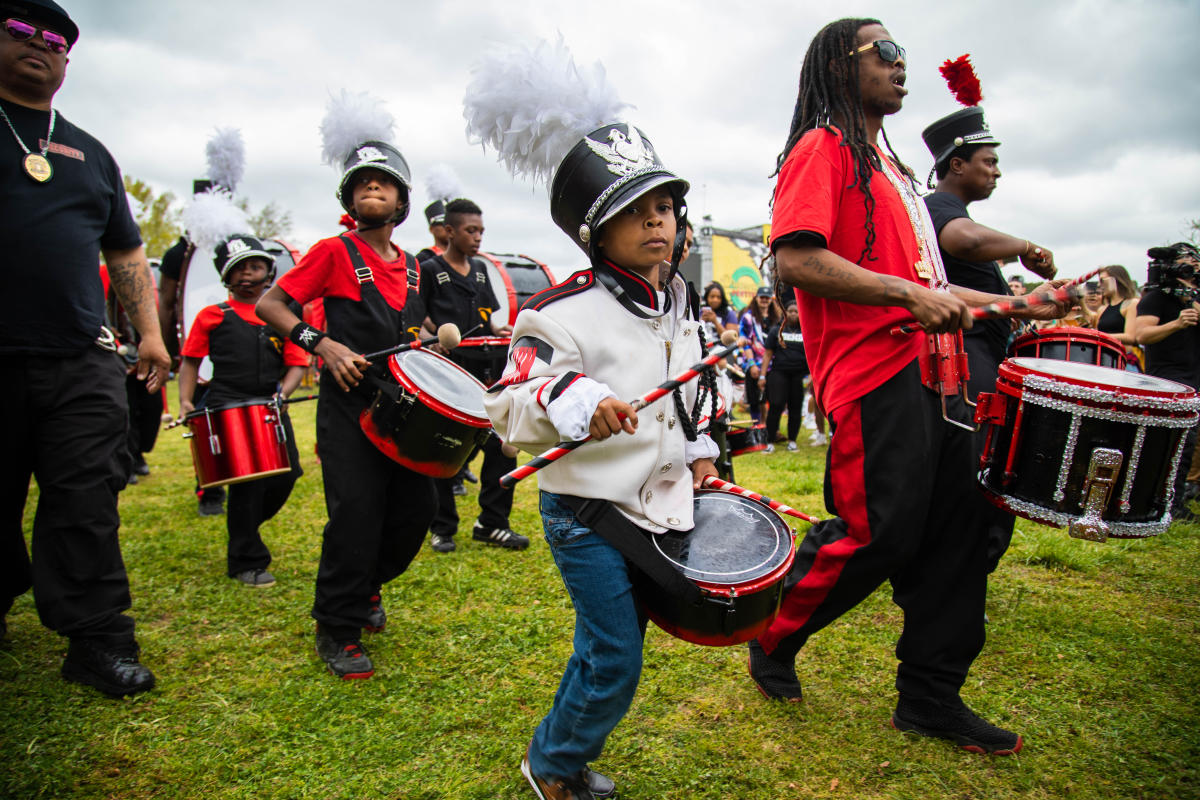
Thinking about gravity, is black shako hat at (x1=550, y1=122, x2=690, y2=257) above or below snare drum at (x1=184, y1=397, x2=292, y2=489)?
above

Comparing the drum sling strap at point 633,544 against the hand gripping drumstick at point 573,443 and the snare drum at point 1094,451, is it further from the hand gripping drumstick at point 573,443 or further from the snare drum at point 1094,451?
the snare drum at point 1094,451

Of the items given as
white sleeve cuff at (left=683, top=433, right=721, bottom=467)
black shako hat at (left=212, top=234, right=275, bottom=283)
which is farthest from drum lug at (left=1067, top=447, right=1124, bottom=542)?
black shako hat at (left=212, top=234, right=275, bottom=283)

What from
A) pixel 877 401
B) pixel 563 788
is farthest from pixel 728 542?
pixel 563 788

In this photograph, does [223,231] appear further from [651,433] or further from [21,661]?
[651,433]

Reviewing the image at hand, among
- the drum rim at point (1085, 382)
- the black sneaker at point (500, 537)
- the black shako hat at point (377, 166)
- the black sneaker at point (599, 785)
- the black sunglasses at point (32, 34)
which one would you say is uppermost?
the black sunglasses at point (32, 34)

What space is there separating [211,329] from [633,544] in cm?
432

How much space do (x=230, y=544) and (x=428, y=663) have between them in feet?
6.49

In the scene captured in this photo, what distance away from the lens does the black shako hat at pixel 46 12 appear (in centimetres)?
284

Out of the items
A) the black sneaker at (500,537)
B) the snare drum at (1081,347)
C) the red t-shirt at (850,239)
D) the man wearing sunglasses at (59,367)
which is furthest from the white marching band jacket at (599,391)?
the black sneaker at (500,537)

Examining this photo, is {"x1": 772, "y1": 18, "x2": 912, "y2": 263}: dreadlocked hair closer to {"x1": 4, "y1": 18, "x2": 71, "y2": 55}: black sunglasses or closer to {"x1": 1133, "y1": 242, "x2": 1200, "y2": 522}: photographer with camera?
{"x1": 4, "y1": 18, "x2": 71, "y2": 55}: black sunglasses

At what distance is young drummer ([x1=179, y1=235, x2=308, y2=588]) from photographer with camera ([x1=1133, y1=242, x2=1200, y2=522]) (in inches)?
265

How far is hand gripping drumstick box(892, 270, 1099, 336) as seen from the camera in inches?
83.7

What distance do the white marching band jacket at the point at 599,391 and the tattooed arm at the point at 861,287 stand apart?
501mm

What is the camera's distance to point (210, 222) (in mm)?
5816
